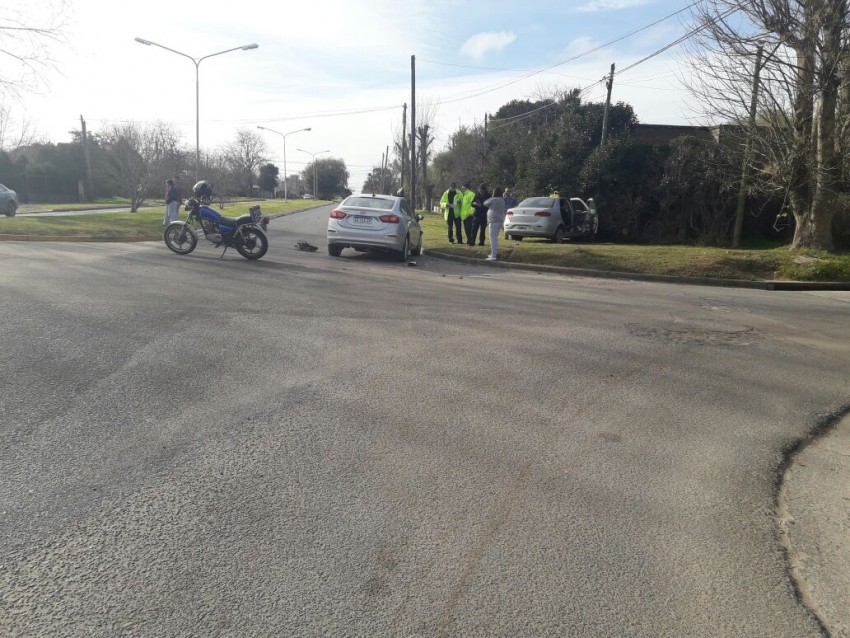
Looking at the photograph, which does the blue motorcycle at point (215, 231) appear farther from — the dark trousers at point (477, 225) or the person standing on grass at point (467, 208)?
the dark trousers at point (477, 225)

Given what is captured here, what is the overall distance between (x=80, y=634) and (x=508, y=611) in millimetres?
1631

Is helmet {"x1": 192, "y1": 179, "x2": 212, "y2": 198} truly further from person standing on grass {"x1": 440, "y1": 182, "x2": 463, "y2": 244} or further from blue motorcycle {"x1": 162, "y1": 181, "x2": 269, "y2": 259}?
person standing on grass {"x1": 440, "y1": 182, "x2": 463, "y2": 244}

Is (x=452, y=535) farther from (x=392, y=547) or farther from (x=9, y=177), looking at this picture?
(x=9, y=177)

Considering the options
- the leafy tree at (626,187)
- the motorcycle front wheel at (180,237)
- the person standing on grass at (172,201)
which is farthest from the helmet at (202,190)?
the leafy tree at (626,187)

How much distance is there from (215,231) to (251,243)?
843 millimetres

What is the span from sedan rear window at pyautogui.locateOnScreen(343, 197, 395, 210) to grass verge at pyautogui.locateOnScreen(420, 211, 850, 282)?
2.96 m

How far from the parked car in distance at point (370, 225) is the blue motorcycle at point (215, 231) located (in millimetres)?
1879

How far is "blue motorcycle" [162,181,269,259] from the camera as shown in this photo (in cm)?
1362

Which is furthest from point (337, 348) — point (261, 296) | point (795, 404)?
point (795, 404)

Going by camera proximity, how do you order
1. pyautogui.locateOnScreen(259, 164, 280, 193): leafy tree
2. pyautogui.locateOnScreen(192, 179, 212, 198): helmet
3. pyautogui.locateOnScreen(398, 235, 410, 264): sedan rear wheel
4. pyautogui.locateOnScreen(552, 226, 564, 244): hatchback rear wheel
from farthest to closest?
pyautogui.locateOnScreen(259, 164, 280, 193): leafy tree → pyautogui.locateOnScreen(552, 226, 564, 244): hatchback rear wheel → pyautogui.locateOnScreen(398, 235, 410, 264): sedan rear wheel → pyautogui.locateOnScreen(192, 179, 212, 198): helmet

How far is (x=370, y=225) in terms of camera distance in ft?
49.5

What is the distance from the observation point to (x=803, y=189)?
690 inches

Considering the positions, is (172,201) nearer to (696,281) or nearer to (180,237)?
(180,237)

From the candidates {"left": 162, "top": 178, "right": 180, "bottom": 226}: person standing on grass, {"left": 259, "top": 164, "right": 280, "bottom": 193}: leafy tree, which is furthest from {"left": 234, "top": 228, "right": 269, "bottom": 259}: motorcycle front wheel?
{"left": 259, "top": 164, "right": 280, "bottom": 193}: leafy tree
